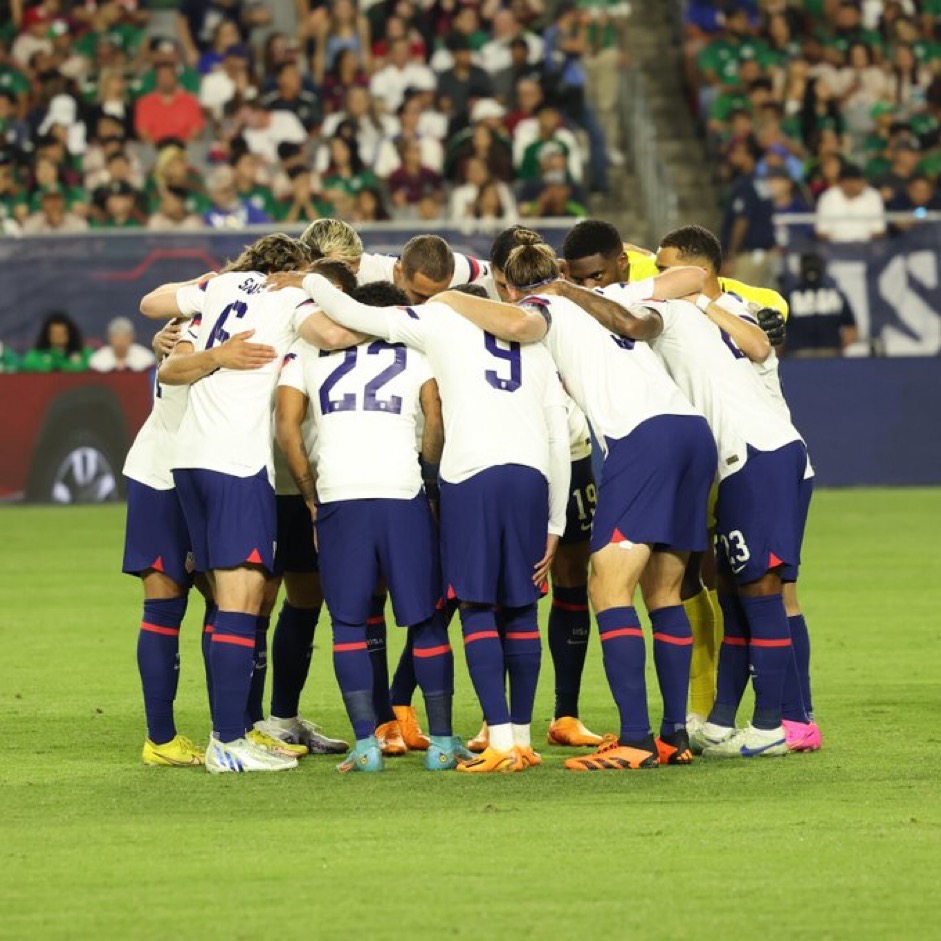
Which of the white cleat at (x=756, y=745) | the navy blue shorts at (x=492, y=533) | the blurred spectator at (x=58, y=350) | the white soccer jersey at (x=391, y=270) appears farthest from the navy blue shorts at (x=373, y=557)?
the blurred spectator at (x=58, y=350)

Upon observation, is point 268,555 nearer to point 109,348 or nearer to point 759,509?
point 759,509

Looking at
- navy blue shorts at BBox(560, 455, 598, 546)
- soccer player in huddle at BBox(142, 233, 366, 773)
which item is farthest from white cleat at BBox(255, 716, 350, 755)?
navy blue shorts at BBox(560, 455, 598, 546)

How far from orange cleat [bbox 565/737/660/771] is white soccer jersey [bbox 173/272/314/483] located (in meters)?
1.66

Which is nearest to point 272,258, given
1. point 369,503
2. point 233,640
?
point 369,503

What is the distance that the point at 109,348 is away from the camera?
19219mm

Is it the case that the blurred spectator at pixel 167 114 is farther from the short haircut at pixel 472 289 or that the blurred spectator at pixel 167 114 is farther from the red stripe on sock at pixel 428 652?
the red stripe on sock at pixel 428 652

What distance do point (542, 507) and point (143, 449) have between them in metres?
1.69

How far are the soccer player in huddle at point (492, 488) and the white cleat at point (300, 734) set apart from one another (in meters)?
0.83

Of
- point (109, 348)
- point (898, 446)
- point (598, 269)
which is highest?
point (598, 269)

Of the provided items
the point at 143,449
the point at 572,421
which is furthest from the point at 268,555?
the point at 572,421

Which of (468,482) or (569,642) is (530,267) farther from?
(569,642)

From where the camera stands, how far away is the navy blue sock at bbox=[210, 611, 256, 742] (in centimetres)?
787

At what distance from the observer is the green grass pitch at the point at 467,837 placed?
552 centimetres

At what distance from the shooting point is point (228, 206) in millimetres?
21547
